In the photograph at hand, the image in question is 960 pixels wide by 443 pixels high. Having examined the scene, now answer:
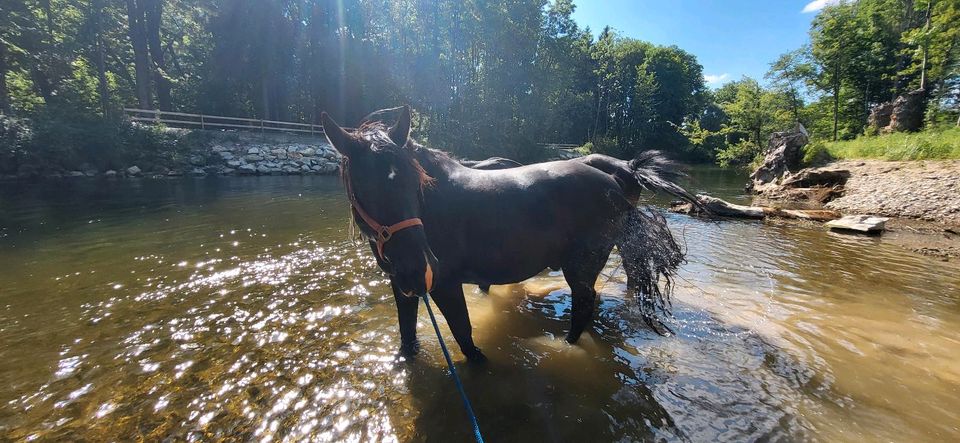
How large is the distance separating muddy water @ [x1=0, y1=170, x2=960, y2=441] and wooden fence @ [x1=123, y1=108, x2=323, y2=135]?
23.5 metres

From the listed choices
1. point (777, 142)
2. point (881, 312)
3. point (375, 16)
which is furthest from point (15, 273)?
point (375, 16)

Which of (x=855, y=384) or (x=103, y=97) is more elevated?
(x=103, y=97)

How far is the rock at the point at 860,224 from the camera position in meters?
8.87

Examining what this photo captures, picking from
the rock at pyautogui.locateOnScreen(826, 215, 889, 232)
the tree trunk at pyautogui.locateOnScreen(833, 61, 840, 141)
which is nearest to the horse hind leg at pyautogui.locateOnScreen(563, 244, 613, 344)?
the rock at pyautogui.locateOnScreen(826, 215, 889, 232)

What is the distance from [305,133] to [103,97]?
44.3 feet

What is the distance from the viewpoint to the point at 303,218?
34.9 ft

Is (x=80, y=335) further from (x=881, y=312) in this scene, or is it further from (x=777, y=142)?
(x=777, y=142)

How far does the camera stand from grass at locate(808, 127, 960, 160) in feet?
42.5

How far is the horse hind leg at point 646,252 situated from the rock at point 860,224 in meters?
8.91

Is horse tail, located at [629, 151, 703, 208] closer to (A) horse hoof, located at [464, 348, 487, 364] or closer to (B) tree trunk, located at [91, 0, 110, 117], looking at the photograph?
(A) horse hoof, located at [464, 348, 487, 364]

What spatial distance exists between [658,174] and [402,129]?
3.18 m

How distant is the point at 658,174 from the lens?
169 inches

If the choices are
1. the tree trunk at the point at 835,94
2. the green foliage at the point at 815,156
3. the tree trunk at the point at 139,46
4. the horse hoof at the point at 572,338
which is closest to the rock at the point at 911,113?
the green foliage at the point at 815,156

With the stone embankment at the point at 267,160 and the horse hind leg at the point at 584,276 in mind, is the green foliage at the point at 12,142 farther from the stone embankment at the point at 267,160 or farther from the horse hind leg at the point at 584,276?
the horse hind leg at the point at 584,276
